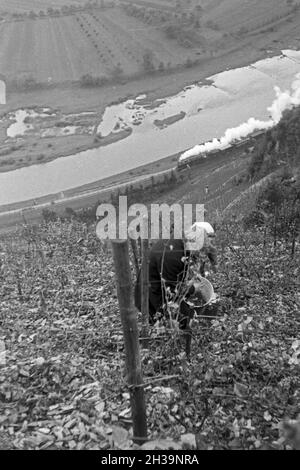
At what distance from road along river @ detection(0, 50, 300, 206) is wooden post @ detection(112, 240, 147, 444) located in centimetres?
4559

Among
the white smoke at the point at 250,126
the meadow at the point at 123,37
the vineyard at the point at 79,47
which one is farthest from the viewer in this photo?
the meadow at the point at 123,37

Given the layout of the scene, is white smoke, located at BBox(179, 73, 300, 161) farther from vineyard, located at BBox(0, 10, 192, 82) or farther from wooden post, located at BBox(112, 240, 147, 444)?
wooden post, located at BBox(112, 240, 147, 444)

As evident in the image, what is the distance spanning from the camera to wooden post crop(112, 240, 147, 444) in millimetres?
3438

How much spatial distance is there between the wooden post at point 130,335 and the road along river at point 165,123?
45.6 m

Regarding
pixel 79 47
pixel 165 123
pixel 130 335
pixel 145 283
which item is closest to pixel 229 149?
pixel 165 123

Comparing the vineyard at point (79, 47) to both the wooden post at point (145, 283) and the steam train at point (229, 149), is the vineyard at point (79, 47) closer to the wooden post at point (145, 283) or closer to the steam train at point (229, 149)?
the steam train at point (229, 149)

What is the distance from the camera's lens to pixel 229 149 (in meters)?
49.8

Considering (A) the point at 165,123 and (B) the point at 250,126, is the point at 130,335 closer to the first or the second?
(B) the point at 250,126

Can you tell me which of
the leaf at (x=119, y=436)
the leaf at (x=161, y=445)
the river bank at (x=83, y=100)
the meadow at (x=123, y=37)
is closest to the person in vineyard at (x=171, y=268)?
the leaf at (x=119, y=436)

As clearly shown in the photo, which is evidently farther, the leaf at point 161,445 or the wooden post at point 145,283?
the wooden post at point 145,283

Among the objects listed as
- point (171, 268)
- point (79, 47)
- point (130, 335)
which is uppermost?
point (130, 335)

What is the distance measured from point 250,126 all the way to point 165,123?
10130 millimetres

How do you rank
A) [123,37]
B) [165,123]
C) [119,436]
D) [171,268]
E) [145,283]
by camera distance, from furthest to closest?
[123,37]
[165,123]
[171,268]
[145,283]
[119,436]

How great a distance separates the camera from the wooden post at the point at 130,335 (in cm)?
344
